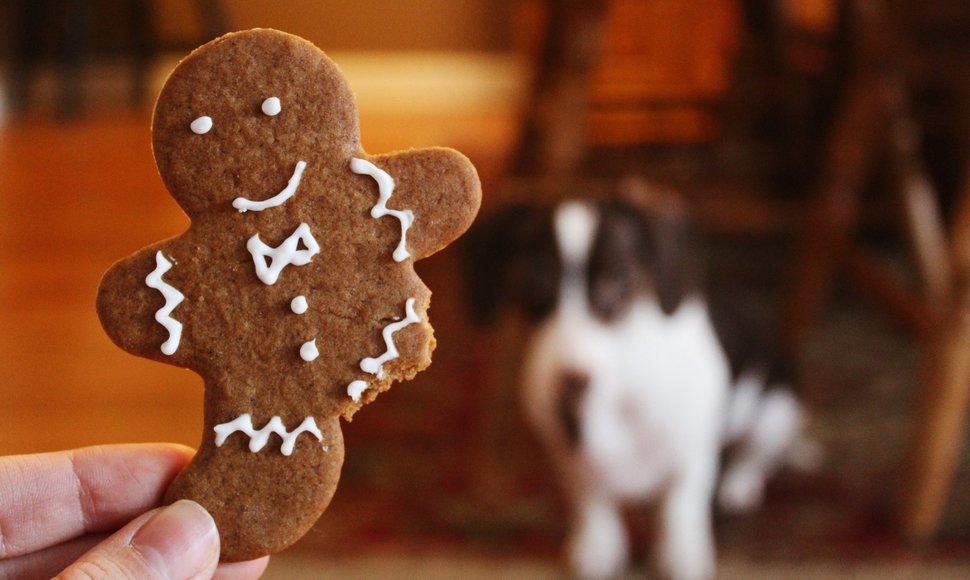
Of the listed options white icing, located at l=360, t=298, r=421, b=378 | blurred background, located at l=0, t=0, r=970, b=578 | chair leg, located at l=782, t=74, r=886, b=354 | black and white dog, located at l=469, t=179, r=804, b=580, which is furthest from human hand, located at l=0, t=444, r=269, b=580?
chair leg, located at l=782, t=74, r=886, b=354

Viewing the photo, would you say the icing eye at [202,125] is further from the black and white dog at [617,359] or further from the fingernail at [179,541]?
the black and white dog at [617,359]

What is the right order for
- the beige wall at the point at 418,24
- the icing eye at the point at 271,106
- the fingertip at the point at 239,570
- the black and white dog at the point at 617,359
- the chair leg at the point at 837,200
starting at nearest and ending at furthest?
the icing eye at the point at 271,106 → the fingertip at the point at 239,570 → the black and white dog at the point at 617,359 → the chair leg at the point at 837,200 → the beige wall at the point at 418,24

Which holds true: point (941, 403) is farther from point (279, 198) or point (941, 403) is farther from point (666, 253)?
point (279, 198)

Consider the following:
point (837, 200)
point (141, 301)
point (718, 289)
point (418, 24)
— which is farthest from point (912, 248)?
point (418, 24)

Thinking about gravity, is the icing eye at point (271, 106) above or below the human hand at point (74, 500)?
above

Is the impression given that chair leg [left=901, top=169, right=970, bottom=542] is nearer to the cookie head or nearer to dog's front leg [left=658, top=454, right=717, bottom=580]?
dog's front leg [left=658, top=454, right=717, bottom=580]

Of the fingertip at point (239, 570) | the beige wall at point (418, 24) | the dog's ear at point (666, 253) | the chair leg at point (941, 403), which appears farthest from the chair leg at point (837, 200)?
the beige wall at point (418, 24)

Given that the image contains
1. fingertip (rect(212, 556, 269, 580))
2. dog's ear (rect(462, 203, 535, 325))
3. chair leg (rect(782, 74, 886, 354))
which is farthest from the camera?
chair leg (rect(782, 74, 886, 354))
